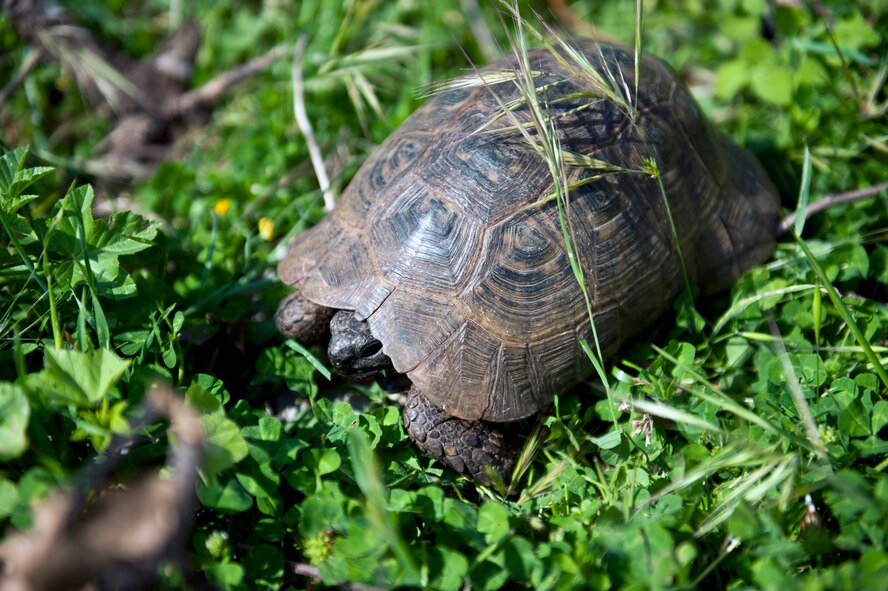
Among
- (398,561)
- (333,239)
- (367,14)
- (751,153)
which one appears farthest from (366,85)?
(398,561)

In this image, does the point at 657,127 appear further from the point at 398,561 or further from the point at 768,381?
the point at 398,561

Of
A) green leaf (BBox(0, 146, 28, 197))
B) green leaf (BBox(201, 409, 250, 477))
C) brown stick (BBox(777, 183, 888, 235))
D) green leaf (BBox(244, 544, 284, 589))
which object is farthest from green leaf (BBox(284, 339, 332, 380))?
brown stick (BBox(777, 183, 888, 235))

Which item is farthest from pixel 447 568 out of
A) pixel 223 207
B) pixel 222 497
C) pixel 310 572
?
pixel 223 207

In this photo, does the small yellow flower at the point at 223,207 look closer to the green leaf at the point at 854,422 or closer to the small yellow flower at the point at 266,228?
the small yellow flower at the point at 266,228

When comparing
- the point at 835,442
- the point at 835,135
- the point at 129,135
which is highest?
the point at 129,135

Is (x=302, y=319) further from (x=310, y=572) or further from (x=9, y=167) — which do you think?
(x=9, y=167)

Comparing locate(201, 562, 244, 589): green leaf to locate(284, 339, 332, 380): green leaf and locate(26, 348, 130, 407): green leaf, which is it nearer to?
locate(26, 348, 130, 407): green leaf
